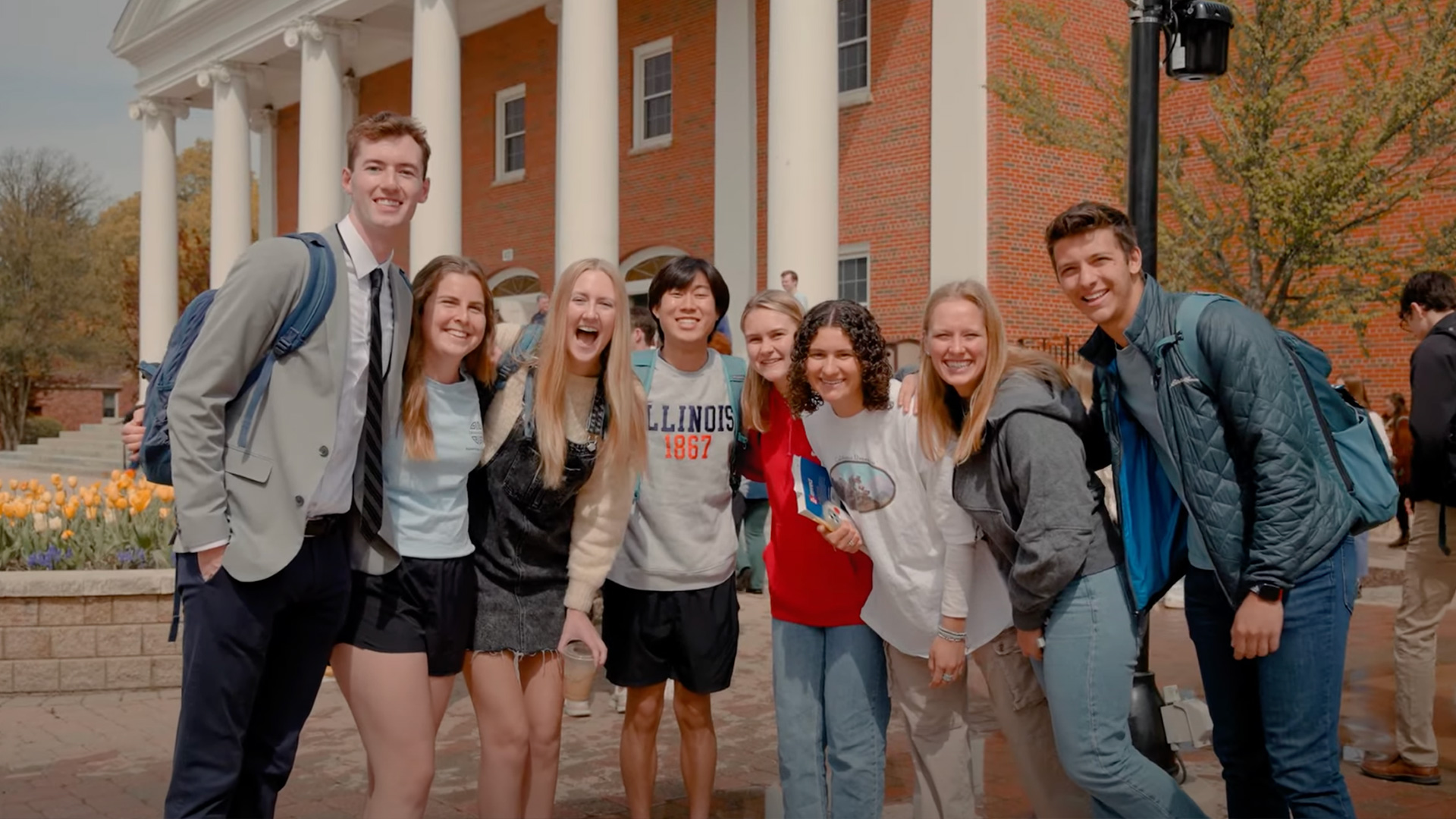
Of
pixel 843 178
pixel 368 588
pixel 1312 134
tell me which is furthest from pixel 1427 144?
pixel 368 588

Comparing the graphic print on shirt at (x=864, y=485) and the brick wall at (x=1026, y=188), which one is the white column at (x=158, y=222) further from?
the graphic print on shirt at (x=864, y=485)

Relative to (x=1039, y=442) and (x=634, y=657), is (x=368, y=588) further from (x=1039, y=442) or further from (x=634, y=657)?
(x=1039, y=442)

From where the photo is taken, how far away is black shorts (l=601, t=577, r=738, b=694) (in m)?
4.27

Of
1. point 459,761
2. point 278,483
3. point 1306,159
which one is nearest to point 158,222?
point 1306,159

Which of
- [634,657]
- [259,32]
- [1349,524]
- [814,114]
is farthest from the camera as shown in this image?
[259,32]

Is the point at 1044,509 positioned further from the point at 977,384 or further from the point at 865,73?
the point at 865,73

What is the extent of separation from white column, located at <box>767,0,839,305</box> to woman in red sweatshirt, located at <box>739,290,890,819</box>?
31.9ft

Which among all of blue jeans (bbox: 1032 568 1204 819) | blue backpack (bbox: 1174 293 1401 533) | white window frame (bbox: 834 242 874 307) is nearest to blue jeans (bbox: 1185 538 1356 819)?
blue backpack (bbox: 1174 293 1401 533)

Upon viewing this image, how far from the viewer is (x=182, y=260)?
40.8 m

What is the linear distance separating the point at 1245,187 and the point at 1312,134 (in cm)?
77

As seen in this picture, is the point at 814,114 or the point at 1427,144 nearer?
the point at 1427,144

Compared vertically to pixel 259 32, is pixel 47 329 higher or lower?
lower

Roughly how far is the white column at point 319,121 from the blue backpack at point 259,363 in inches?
708

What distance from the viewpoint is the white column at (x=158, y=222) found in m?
27.5
